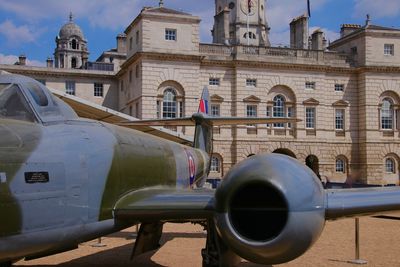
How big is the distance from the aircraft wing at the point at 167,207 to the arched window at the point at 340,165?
132 feet

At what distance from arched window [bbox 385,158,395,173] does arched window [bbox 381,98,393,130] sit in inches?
108

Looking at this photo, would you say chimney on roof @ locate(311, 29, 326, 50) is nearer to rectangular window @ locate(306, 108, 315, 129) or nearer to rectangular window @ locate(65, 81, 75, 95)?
rectangular window @ locate(306, 108, 315, 129)

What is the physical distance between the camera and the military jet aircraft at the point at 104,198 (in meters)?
5.15

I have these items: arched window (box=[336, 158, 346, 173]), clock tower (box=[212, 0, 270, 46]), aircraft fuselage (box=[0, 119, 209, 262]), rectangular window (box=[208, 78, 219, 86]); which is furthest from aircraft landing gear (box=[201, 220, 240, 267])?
clock tower (box=[212, 0, 270, 46])

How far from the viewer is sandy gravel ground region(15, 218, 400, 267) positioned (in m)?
10.2

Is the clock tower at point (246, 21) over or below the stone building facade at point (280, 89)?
over

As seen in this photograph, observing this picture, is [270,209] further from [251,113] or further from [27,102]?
[251,113]

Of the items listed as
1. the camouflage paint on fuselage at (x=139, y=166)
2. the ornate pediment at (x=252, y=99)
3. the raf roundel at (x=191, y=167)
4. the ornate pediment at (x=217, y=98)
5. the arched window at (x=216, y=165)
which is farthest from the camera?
the ornate pediment at (x=252, y=99)

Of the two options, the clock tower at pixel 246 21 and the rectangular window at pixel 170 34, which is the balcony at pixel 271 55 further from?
the clock tower at pixel 246 21

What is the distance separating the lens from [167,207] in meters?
6.40

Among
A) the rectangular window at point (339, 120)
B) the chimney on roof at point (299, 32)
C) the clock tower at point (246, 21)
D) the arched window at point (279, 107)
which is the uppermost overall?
the clock tower at point (246, 21)

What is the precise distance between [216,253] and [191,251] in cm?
485

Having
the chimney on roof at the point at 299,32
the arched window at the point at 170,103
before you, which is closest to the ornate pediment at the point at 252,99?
the arched window at the point at 170,103

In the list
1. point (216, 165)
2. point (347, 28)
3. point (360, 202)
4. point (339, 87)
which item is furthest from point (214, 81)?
point (360, 202)
